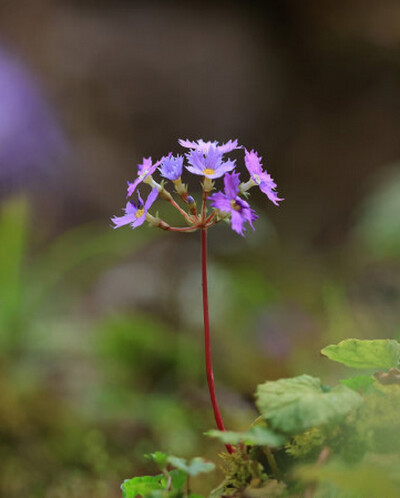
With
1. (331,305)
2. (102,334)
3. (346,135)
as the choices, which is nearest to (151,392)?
(102,334)

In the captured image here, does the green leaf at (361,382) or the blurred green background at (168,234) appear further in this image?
the blurred green background at (168,234)

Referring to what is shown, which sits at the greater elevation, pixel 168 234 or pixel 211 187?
pixel 168 234

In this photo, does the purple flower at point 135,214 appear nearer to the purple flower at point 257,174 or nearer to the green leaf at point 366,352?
the purple flower at point 257,174

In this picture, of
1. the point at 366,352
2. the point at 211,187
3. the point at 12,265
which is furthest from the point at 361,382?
the point at 12,265

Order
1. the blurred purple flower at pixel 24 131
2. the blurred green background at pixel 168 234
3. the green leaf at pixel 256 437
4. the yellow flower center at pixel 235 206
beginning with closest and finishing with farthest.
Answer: the green leaf at pixel 256 437, the yellow flower center at pixel 235 206, the blurred green background at pixel 168 234, the blurred purple flower at pixel 24 131

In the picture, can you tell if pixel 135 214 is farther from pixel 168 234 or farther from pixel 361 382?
pixel 168 234

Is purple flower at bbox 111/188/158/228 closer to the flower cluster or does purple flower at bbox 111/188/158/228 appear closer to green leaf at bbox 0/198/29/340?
the flower cluster

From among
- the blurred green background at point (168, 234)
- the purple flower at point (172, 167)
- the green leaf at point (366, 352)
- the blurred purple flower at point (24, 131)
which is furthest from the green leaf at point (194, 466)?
the blurred purple flower at point (24, 131)
